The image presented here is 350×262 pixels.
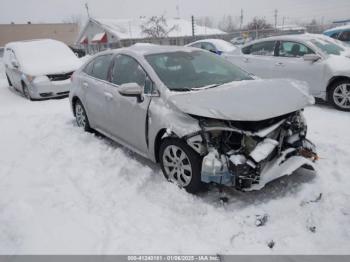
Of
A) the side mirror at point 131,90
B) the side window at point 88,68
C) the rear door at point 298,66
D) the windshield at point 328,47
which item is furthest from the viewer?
the windshield at point 328,47

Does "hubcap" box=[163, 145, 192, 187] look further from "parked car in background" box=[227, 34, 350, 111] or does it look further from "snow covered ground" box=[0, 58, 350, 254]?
"parked car in background" box=[227, 34, 350, 111]

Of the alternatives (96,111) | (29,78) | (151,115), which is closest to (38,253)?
(151,115)

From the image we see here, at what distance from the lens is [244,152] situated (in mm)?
3426

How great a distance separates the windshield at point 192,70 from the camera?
419cm

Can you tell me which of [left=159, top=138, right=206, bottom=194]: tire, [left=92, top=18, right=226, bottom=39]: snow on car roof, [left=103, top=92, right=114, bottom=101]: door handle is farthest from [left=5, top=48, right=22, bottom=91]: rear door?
[left=92, top=18, right=226, bottom=39]: snow on car roof

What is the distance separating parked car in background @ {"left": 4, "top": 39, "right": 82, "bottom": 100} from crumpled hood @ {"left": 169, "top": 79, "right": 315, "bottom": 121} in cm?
682

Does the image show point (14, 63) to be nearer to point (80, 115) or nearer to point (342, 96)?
point (80, 115)

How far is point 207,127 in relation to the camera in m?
3.45

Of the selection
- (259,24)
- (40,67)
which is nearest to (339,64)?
(40,67)

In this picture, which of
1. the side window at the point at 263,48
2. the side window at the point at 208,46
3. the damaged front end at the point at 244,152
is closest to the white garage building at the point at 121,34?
the side window at the point at 208,46

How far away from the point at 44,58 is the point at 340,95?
8.72m

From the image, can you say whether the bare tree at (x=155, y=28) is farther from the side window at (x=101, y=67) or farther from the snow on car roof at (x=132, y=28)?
the side window at (x=101, y=67)

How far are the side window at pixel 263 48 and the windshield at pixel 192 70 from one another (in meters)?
3.44


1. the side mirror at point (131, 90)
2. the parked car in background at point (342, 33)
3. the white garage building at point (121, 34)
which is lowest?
the white garage building at point (121, 34)
